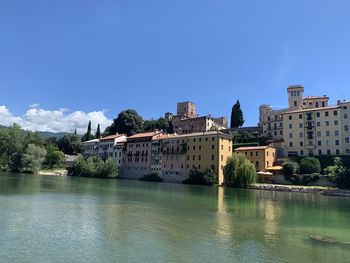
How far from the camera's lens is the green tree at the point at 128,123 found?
126 m

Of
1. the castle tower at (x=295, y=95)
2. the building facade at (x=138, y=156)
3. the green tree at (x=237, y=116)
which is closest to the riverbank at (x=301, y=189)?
the building facade at (x=138, y=156)

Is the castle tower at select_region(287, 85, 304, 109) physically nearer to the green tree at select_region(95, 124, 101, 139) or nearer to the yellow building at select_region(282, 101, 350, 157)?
the yellow building at select_region(282, 101, 350, 157)

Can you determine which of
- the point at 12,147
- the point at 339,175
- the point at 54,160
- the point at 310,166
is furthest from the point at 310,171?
the point at 12,147

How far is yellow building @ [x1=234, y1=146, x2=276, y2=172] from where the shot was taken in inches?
3152

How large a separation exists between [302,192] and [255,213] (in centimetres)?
3530

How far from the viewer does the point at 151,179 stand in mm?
93750

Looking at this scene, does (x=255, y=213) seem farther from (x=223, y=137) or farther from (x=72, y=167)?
(x=72, y=167)

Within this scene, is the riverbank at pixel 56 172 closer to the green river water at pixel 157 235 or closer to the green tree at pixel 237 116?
the green tree at pixel 237 116

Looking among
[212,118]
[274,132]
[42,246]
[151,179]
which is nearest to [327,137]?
[274,132]

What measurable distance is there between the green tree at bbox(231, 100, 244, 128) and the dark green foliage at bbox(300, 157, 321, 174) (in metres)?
46.7

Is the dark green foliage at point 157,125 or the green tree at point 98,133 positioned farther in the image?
the green tree at point 98,133

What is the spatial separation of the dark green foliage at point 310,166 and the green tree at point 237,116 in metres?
46.7

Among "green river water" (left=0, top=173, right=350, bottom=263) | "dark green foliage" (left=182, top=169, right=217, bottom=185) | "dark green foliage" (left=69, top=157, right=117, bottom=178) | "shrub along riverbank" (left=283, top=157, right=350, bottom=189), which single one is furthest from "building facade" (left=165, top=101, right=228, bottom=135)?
"green river water" (left=0, top=173, right=350, bottom=263)

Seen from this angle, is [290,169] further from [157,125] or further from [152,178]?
[157,125]
